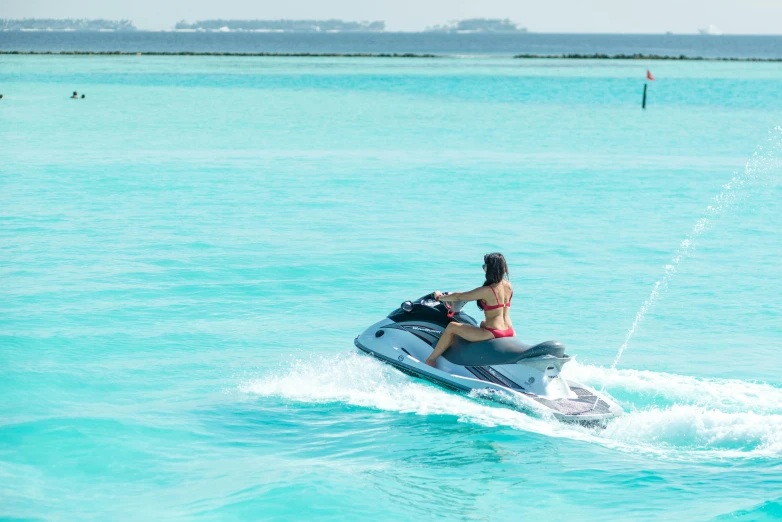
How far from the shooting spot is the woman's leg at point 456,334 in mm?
9852

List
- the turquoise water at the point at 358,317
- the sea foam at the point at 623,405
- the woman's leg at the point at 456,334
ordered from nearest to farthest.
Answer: the turquoise water at the point at 358,317 < the sea foam at the point at 623,405 < the woman's leg at the point at 456,334

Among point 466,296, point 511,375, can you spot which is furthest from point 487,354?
point 466,296

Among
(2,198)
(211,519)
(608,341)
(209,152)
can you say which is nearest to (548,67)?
(209,152)

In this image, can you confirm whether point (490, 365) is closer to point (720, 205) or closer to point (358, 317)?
point (358, 317)

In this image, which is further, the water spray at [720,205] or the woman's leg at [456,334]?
the water spray at [720,205]

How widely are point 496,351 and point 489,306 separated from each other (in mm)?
449

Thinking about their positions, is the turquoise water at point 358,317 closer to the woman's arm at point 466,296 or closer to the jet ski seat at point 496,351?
the jet ski seat at point 496,351

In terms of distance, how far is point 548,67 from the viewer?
326 feet

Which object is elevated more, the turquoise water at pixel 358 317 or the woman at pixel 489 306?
the woman at pixel 489 306

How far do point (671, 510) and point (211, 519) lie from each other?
377 centimetres

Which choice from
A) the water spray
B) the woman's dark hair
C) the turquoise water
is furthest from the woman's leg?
the water spray

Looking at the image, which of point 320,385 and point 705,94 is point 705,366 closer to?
point 320,385

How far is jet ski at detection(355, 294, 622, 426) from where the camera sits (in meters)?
9.47


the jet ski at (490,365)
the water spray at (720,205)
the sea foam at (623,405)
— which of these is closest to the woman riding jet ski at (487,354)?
the jet ski at (490,365)
